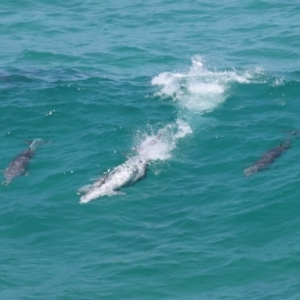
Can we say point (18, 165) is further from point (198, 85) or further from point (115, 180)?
point (198, 85)

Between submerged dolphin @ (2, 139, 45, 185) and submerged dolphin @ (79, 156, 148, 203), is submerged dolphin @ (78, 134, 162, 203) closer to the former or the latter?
submerged dolphin @ (79, 156, 148, 203)

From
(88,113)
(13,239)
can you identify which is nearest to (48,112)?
(88,113)

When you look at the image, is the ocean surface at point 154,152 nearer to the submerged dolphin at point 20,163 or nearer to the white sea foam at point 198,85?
the white sea foam at point 198,85

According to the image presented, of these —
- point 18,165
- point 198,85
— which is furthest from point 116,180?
point 198,85

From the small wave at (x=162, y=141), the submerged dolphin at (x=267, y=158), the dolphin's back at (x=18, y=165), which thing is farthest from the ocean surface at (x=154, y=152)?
the dolphin's back at (x=18, y=165)

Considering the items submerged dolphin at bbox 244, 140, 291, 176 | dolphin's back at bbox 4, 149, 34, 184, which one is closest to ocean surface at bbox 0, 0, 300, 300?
submerged dolphin at bbox 244, 140, 291, 176

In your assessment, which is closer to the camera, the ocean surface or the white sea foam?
the ocean surface
